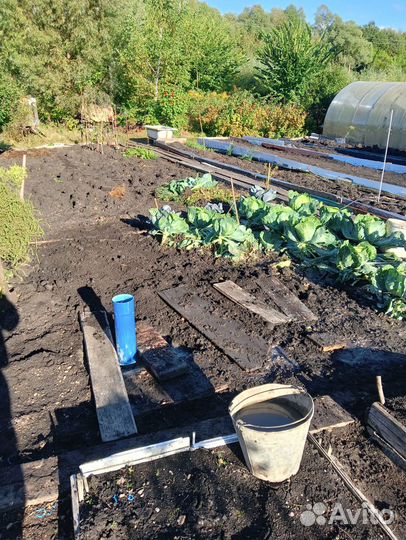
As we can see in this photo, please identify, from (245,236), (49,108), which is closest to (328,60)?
(49,108)

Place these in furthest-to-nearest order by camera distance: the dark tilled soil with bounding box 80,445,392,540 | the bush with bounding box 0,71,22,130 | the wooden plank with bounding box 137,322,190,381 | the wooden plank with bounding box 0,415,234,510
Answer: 1. the bush with bounding box 0,71,22,130
2. the wooden plank with bounding box 137,322,190,381
3. the wooden plank with bounding box 0,415,234,510
4. the dark tilled soil with bounding box 80,445,392,540

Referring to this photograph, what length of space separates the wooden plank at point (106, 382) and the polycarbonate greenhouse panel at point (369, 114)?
40.1ft

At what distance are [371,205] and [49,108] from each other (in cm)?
1360

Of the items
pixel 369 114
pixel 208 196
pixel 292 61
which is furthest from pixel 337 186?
pixel 292 61

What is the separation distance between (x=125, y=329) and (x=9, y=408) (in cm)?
104

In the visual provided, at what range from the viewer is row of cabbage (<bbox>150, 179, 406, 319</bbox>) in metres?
4.66

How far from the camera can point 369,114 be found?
14633mm

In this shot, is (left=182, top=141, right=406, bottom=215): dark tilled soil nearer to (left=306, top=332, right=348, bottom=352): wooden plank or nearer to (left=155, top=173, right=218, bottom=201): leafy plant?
(left=155, top=173, right=218, bottom=201): leafy plant

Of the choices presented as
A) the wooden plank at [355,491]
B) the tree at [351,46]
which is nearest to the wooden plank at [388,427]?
the wooden plank at [355,491]

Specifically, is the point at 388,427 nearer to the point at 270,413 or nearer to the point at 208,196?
the point at 270,413

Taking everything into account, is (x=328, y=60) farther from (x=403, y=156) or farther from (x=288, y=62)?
(x=403, y=156)

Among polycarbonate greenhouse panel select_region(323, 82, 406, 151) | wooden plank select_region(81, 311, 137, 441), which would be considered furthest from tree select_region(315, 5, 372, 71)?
wooden plank select_region(81, 311, 137, 441)

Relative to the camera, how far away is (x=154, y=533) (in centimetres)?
213

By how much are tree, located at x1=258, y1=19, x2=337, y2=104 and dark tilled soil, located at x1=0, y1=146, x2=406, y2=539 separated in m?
13.8
